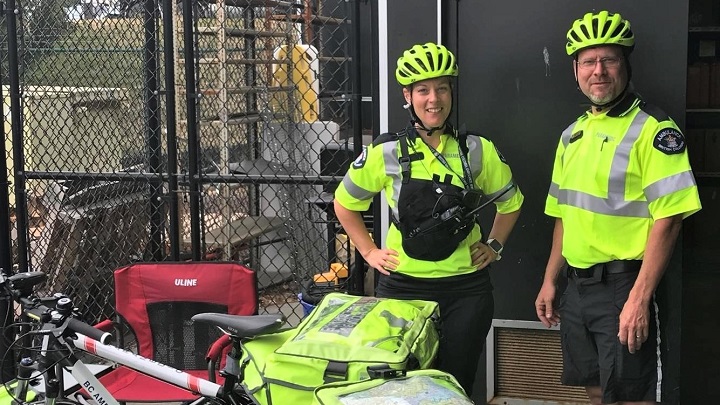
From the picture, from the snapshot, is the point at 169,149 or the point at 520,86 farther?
the point at 169,149

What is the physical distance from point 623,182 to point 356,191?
1.05 metres

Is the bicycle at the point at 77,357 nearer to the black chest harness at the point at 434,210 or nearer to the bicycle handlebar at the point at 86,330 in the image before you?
the bicycle handlebar at the point at 86,330

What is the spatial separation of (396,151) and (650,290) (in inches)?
43.2

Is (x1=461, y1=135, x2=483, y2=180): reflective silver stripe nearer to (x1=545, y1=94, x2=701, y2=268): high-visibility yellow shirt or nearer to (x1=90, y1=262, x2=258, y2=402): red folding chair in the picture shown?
(x1=545, y1=94, x2=701, y2=268): high-visibility yellow shirt

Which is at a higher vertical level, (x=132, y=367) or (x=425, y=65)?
(x=425, y=65)

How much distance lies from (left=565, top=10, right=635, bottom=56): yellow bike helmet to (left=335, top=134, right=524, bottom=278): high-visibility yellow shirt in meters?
0.54

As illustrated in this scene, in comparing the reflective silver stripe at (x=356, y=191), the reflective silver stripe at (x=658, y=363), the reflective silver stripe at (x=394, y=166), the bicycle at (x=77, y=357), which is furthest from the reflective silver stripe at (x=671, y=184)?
the bicycle at (x=77, y=357)

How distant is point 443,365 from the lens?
326cm

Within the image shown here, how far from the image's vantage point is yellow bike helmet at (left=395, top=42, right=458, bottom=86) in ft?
10.6

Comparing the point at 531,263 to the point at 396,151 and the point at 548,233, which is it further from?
the point at 396,151

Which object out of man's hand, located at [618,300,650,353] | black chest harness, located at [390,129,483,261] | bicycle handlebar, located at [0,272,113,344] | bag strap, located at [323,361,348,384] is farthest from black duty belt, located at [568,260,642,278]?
bicycle handlebar, located at [0,272,113,344]

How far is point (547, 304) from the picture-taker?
3.41 metres

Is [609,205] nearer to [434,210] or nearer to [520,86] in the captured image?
[434,210]

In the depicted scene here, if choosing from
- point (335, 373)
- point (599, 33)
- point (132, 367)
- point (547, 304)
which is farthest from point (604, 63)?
point (132, 367)
